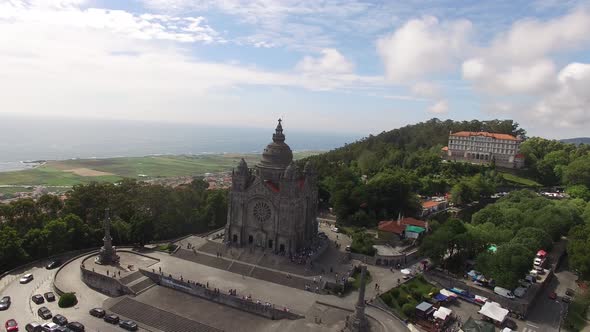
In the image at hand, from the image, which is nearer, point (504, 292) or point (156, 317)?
point (156, 317)

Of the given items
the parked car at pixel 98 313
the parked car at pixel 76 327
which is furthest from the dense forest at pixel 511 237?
the parked car at pixel 76 327

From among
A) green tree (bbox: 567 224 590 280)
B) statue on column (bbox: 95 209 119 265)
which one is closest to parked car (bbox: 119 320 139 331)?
statue on column (bbox: 95 209 119 265)

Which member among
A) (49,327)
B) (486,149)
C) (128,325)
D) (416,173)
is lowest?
(128,325)

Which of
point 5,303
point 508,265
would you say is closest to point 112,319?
point 5,303

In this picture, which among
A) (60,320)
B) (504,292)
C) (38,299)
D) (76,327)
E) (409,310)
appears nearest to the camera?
(76,327)

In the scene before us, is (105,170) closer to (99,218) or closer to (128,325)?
(99,218)
